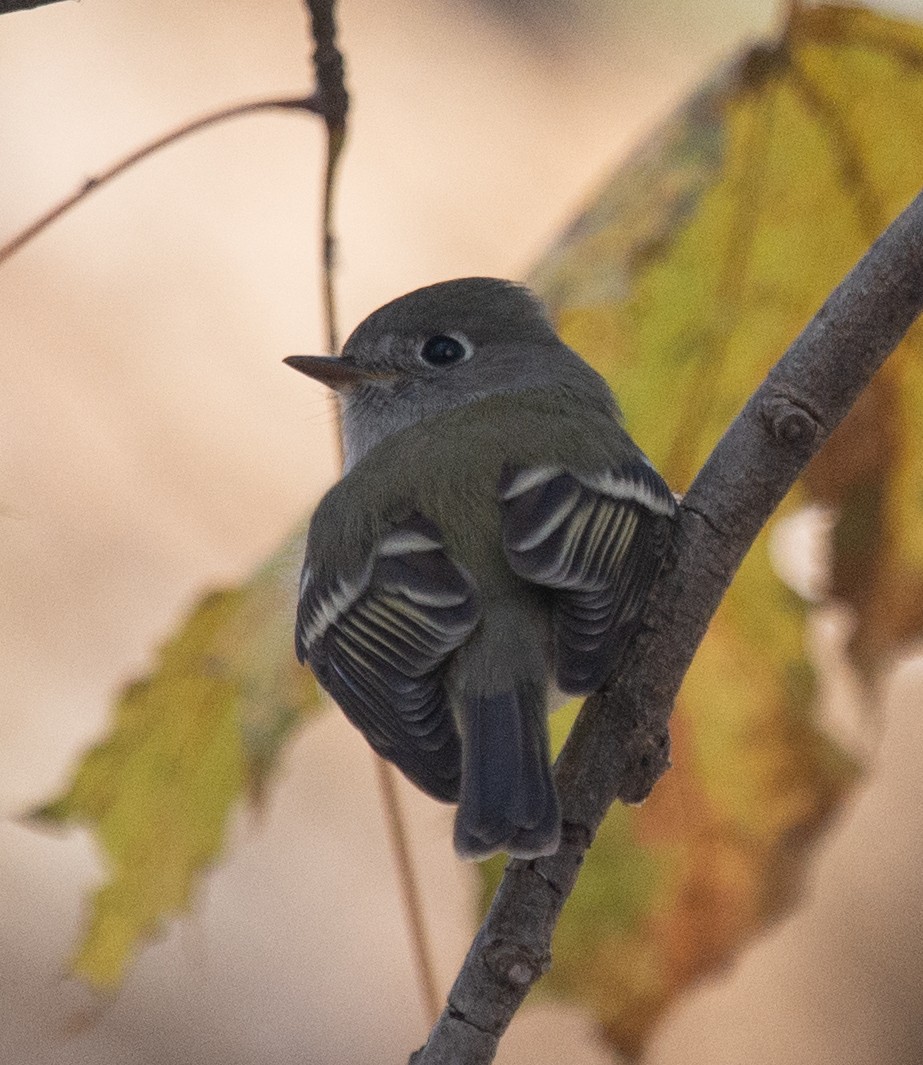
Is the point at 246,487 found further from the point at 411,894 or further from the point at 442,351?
the point at 411,894

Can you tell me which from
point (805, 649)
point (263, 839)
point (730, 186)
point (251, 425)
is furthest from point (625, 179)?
point (263, 839)

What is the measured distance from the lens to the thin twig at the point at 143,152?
37.2 inches

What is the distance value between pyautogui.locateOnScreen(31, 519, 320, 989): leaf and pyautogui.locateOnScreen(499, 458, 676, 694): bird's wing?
0.17m

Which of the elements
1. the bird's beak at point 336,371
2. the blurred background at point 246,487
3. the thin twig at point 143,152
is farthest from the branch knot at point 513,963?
the blurred background at point 246,487

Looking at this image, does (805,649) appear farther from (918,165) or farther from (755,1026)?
(755,1026)

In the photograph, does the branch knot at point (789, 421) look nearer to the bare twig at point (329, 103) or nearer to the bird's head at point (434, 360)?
the bare twig at point (329, 103)

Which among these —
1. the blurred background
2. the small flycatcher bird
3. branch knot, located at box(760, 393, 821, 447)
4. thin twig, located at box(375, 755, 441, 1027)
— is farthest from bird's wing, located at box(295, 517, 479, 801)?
the blurred background

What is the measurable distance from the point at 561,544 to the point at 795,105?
342mm

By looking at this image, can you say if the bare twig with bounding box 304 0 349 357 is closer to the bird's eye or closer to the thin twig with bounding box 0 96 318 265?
the thin twig with bounding box 0 96 318 265

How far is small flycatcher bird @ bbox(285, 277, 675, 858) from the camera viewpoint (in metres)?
1.08

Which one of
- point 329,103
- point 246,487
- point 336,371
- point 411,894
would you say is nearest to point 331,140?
point 329,103

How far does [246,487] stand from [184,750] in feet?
3.88

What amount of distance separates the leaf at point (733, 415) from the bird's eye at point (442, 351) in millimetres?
451

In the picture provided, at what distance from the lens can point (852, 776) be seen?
1.11m
